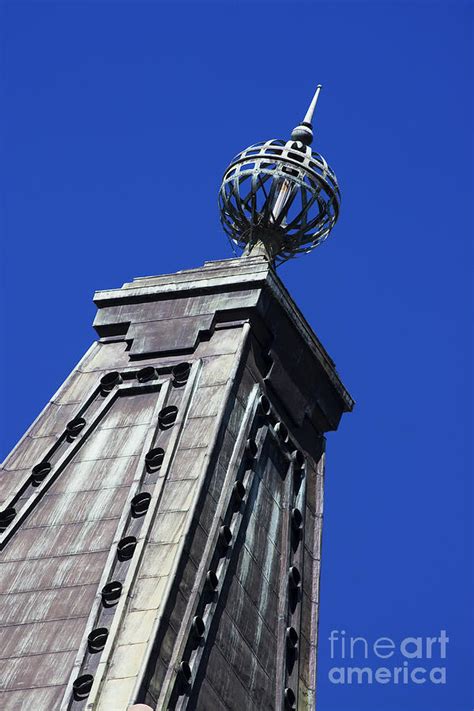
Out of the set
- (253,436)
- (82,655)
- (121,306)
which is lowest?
(82,655)

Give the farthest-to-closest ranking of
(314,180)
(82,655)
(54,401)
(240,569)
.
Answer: (314,180)
(54,401)
(240,569)
(82,655)

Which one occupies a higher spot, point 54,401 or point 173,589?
point 54,401

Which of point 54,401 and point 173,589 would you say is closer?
point 173,589

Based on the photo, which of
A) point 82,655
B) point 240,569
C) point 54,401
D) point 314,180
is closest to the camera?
point 82,655

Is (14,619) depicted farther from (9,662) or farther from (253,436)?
(253,436)

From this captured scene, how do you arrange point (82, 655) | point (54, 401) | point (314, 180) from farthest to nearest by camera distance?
1. point (314, 180)
2. point (54, 401)
3. point (82, 655)

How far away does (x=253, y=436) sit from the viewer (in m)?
65.7

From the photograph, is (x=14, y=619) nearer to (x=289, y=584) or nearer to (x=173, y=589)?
(x=173, y=589)

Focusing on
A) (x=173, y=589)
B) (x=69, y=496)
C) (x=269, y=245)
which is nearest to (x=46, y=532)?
(x=69, y=496)

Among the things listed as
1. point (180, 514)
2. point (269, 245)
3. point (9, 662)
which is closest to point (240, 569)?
point (180, 514)

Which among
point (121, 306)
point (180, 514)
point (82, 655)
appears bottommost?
point (82, 655)

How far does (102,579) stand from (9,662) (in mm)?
2948

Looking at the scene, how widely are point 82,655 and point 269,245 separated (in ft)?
63.2

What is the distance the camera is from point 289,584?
65125mm
